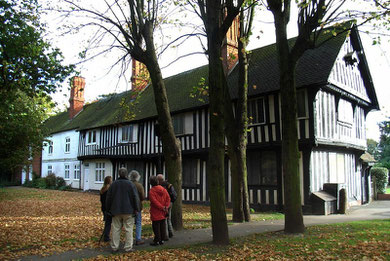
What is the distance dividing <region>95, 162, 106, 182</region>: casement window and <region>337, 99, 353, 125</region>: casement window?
18.7 meters

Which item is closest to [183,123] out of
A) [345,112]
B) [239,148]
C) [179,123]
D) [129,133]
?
[179,123]

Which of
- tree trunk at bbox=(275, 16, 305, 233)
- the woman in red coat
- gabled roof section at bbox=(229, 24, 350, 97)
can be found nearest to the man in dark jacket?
the woman in red coat

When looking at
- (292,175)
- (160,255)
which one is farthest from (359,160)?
(160,255)

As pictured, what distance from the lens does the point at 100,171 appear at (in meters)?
27.6

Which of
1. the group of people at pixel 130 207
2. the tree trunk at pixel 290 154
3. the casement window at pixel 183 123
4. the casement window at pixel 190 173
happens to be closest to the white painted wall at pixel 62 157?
the casement window at pixel 190 173

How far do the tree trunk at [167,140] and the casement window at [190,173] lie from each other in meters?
9.10

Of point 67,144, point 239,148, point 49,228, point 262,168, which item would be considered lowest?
point 49,228

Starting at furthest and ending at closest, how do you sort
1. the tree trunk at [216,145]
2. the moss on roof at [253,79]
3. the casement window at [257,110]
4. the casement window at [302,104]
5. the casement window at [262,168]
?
1. the casement window at [257,110]
2. the casement window at [262,168]
3. the casement window at [302,104]
4. the moss on roof at [253,79]
5. the tree trunk at [216,145]

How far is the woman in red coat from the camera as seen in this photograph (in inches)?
304

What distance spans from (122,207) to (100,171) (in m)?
21.6

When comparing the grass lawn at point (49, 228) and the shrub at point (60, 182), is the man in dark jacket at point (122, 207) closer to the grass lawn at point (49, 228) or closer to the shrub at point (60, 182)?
Result: the grass lawn at point (49, 228)

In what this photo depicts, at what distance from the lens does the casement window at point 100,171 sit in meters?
27.3

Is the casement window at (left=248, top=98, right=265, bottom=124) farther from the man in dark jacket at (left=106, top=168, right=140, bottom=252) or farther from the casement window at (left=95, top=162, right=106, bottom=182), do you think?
the casement window at (left=95, top=162, right=106, bottom=182)

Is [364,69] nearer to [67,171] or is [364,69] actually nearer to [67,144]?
[67,144]
